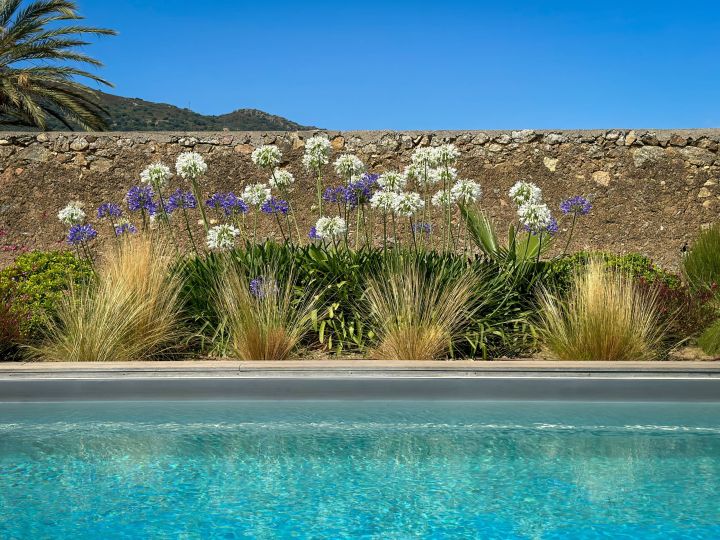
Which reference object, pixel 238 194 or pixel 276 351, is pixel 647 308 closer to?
pixel 276 351

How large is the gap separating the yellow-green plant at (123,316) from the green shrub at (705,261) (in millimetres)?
5645

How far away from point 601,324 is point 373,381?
217 cm

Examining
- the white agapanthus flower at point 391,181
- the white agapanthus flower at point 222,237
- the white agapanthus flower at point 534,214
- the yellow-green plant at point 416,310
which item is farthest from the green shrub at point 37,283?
the white agapanthus flower at point 534,214

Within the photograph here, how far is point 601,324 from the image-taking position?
7336mm

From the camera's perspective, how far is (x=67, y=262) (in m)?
9.07

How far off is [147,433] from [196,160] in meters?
3.27

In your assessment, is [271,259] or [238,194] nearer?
[271,259]

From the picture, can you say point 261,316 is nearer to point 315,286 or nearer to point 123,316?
point 315,286

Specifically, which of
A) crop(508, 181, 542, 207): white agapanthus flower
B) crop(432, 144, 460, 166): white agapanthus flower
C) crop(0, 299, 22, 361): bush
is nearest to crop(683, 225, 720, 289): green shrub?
crop(508, 181, 542, 207): white agapanthus flower

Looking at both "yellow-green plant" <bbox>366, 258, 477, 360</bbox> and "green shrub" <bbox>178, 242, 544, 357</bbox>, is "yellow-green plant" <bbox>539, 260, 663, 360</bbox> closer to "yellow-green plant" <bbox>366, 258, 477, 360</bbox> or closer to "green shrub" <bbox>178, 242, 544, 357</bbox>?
"green shrub" <bbox>178, 242, 544, 357</bbox>

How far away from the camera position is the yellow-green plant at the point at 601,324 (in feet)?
24.1

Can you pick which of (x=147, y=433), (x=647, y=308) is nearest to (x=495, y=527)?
A: (x=147, y=433)

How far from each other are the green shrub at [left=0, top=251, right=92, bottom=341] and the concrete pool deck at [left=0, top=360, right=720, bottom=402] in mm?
1699

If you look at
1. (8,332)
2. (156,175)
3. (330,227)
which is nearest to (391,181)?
(330,227)
